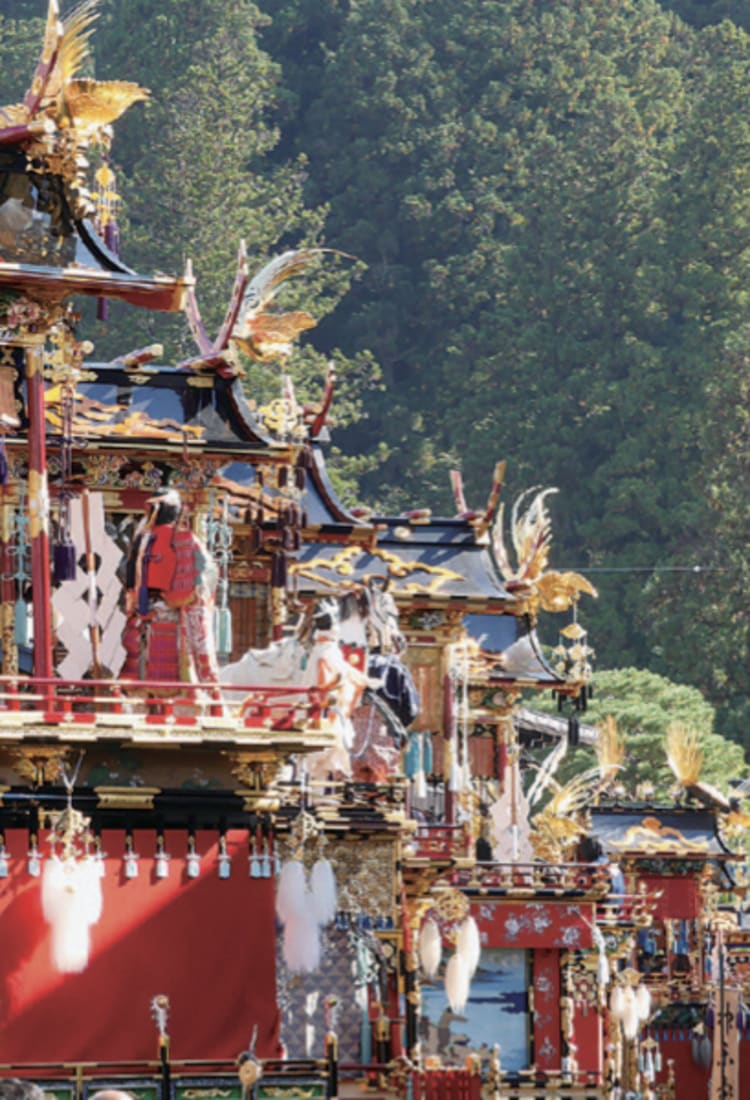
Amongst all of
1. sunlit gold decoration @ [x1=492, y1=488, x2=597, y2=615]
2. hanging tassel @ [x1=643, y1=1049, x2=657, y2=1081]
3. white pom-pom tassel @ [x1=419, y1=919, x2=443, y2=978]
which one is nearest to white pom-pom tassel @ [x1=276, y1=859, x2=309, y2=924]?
white pom-pom tassel @ [x1=419, y1=919, x2=443, y2=978]

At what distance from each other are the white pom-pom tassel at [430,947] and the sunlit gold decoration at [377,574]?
25.5 ft

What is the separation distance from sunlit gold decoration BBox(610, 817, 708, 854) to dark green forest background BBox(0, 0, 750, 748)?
96.4 ft

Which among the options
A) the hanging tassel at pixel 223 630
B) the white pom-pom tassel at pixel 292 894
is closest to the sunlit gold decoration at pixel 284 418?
the hanging tassel at pixel 223 630

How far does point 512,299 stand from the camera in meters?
112

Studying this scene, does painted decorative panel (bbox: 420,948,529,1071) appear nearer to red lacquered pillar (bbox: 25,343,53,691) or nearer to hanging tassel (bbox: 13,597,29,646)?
hanging tassel (bbox: 13,597,29,646)

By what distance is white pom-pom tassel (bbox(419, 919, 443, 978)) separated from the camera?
42.6 meters

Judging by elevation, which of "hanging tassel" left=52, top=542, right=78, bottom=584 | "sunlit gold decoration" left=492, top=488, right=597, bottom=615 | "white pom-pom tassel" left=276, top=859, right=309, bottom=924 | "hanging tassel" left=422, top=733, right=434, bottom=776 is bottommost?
"white pom-pom tassel" left=276, top=859, right=309, bottom=924

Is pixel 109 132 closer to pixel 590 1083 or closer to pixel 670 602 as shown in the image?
Result: pixel 590 1083

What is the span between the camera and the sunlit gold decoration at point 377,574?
51.5 m

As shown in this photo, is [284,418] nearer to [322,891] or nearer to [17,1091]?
[322,891]

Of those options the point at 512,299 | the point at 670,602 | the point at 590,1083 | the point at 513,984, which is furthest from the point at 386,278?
the point at 590,1083

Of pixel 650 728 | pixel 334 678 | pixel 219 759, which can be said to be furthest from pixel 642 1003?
pixel 650 728

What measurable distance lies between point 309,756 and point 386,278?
75407 mm

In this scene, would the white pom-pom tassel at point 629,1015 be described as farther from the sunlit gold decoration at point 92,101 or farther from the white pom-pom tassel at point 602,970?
the sunlit gold decoration at point 92,101
